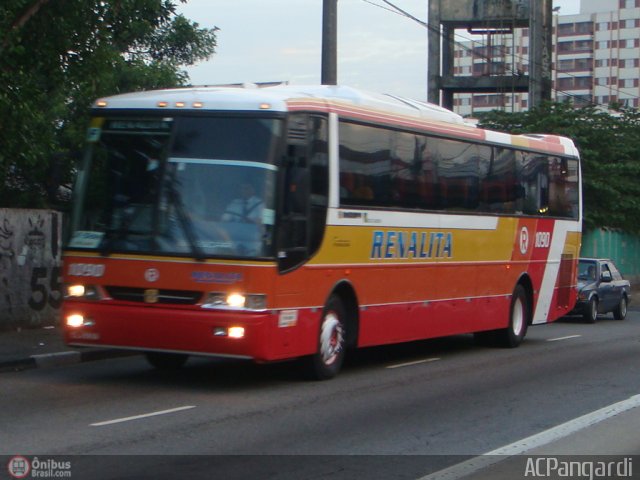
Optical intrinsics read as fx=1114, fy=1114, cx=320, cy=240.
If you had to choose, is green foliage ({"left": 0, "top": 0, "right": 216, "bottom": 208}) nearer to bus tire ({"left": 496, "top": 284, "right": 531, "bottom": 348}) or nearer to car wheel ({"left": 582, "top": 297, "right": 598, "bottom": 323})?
bus tire ({"left": 496, "top": 284, "right": 531, "bottom": 348})

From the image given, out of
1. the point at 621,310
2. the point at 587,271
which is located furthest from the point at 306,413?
the point at 621,310

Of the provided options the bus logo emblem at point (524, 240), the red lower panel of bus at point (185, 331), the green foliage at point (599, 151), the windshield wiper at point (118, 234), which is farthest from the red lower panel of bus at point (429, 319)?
the green foliage at point (599, 151)

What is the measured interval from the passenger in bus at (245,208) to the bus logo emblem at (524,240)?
8.01 meters

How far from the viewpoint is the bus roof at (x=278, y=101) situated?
39.1ft

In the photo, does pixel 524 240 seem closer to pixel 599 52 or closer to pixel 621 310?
pixel 621 310

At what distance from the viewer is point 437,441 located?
935cm

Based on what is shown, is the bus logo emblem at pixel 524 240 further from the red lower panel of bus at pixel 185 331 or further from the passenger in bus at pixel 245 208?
the passenger in bus at pixel 245 208

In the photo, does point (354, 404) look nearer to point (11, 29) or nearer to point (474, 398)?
point (474, 398)

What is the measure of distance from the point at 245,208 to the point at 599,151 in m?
32.0

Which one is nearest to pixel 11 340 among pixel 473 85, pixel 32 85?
pixel 32 85

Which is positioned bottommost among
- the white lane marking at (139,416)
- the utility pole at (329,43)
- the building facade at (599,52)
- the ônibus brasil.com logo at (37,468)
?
the white lane marking at (139,416)

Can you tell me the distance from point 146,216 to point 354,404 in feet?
9.72

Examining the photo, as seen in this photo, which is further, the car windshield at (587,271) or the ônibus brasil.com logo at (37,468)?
the car windshield at (587,271)

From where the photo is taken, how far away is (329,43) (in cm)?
1958
